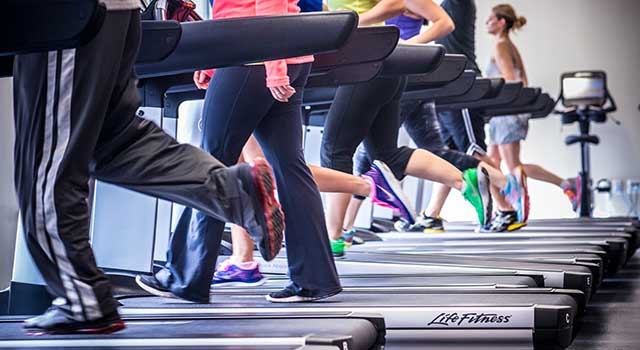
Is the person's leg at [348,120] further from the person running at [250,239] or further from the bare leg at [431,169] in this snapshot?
the bare leg at [431,169]

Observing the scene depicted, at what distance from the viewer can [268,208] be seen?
207 centimetres

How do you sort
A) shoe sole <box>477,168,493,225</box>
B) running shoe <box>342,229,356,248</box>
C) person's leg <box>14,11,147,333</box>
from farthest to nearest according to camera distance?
shoe sole <box>477,168,493,225</box> → running shoe <box>342,229,356,248</box> → person's leg <box>14,11,147,333</box>

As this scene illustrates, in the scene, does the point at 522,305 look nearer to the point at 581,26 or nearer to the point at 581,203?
the point at 581,203

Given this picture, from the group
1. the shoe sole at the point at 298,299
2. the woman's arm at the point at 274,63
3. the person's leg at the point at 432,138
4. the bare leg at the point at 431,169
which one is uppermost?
the woman's arm at the point at 274,63

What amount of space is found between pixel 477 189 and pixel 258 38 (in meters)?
2.61

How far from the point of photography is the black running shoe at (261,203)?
2.04 meters

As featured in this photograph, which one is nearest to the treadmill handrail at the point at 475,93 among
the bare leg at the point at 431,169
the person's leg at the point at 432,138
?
the person's leg at the point at 432,138

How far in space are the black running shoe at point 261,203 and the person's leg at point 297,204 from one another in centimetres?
56

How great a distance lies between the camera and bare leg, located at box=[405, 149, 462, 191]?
4418 millimetres

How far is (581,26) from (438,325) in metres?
8.75

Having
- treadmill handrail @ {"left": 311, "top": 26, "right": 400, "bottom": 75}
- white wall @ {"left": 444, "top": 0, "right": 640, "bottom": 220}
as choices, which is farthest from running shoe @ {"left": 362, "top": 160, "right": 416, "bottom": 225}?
white wall @ {"left": 444, "top": 0, "right": 640, "bottom": 220}

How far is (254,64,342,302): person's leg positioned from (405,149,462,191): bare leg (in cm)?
168

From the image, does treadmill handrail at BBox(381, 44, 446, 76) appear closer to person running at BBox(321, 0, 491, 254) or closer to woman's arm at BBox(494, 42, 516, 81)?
person running at BBox(321, 0, 491, 254)

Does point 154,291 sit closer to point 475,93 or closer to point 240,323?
point 240,323
